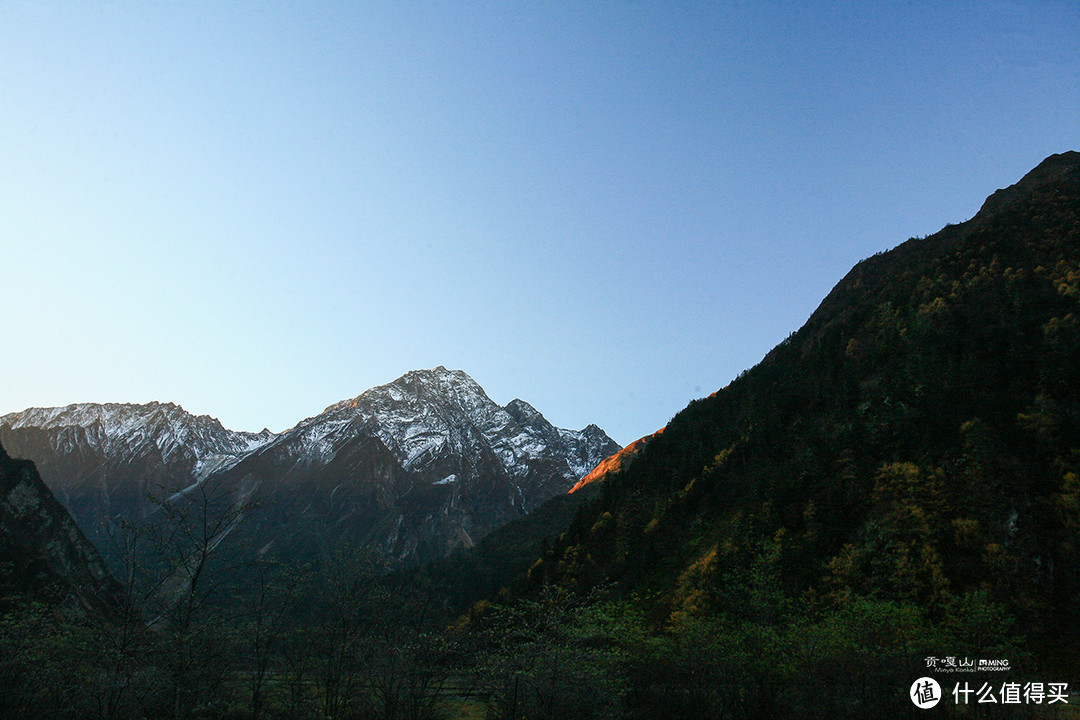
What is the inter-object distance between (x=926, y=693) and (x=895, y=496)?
36.8 meters

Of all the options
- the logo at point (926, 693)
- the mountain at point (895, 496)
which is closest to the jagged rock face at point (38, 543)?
the mountain at point (895, 496)

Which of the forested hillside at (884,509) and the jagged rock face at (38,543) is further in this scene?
the jagged rock face at (38,543)

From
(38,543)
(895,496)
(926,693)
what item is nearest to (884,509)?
(895,496)

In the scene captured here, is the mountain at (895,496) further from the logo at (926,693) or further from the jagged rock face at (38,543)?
the jagged rock face at (38,543)

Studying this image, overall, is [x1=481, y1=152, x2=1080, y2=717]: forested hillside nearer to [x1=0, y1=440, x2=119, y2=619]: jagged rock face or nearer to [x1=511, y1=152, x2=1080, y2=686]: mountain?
[x1=511, y1=152, x2=1080, y2=686]: mountain

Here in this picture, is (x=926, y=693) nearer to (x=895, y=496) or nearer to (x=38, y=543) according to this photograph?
(x=895, y=496)

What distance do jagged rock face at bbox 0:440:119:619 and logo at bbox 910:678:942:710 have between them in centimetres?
12548

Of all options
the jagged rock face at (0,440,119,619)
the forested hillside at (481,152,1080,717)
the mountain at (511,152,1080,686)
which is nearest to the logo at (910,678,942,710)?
the forested hillside at (481,152,1080,717)

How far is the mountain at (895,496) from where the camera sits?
4347 cm

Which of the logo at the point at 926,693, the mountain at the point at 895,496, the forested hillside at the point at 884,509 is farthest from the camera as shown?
the mountain at the point at 895,496

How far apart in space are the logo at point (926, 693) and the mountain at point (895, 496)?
2.83m

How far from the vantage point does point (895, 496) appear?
→ 6134 centimetres

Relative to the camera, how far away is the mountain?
143 ft

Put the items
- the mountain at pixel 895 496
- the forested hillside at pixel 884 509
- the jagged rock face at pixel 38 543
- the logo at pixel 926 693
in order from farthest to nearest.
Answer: the jagged rock face at pixel 38 543 < the mountain at pixel 895 496 < the forested hillside at pixel 884 509 < the logo at pixel 926 693
